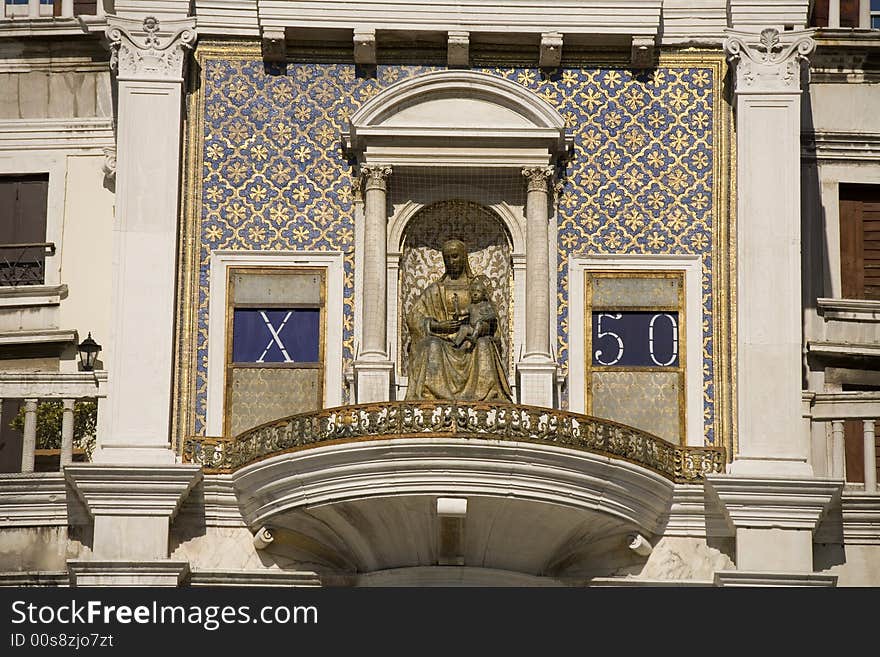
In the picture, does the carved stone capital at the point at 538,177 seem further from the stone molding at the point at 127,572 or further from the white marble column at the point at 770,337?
the stone molding at the point at 127,572

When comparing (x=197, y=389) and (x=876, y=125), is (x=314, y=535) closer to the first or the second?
(x=197, y=389)

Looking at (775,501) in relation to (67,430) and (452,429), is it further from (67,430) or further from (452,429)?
(67,430)

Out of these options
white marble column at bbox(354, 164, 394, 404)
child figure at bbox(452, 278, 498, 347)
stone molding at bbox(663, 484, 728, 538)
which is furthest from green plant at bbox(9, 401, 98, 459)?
stone molding at bbox(663, 484, 728, 538)

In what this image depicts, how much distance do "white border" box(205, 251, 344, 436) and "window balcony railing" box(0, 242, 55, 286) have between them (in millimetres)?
2617

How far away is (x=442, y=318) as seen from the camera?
84.9 feet

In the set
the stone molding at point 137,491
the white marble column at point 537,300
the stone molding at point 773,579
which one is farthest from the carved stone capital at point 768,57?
the stone molding at point 137,491

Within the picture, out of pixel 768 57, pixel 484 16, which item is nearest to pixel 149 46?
pixel 484 16

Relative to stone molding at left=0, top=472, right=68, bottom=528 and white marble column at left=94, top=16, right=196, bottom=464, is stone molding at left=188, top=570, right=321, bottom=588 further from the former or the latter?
stone molding at left=0, top=472, right=68, bottom=528

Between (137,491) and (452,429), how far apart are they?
2.97 meters

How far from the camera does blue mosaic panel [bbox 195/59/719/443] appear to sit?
26.5 metres

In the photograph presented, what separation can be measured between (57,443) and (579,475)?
5034 millimetres

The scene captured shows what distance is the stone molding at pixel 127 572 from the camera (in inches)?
971

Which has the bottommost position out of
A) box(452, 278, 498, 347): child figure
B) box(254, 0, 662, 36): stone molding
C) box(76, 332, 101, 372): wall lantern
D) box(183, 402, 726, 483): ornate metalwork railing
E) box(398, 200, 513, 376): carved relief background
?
box(183, 402, 726, 483): ornate metalwork railing

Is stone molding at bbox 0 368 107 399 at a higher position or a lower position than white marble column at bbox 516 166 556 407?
lower
